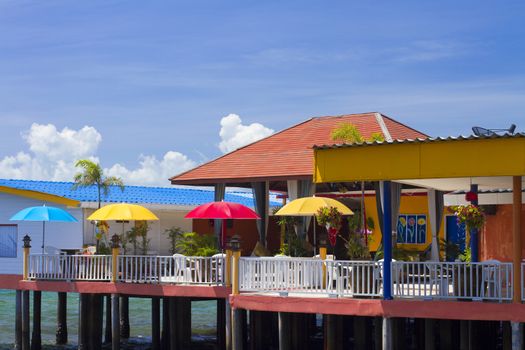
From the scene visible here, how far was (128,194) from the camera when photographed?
39.8 meters

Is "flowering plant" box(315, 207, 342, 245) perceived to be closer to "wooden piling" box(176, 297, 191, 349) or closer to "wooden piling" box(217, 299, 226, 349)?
"wooden piling" box(176, 297, 191, 349)

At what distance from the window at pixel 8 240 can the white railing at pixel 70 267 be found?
17.1ft

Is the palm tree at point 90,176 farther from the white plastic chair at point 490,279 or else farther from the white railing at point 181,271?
the white plastic chair at point 490,279

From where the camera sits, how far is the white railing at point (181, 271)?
82.7 ft

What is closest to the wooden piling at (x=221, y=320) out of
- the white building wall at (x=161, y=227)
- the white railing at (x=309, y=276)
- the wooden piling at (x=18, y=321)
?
the wooden piling at (x=18, y=321)

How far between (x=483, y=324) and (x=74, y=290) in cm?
1141

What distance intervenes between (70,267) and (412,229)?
11375mm

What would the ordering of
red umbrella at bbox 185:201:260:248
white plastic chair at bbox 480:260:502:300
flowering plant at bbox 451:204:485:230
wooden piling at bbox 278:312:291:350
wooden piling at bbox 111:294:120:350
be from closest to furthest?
white plastic chair at bbox 480:260:502:300 < flowering plant at bbox 451:204:485:230 < wooden piling at bbox 278:312:291:350 < red umbrella at bbox 185:201:260:248 < wooden piling at bbox 111:294:120:350

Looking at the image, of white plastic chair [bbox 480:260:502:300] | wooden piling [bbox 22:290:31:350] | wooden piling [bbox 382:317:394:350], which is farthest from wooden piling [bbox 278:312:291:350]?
wooden piling [bbox 22:290:31:350]

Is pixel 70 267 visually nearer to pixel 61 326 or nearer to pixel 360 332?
pixel 61 326

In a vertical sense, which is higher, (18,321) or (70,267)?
(70,267)

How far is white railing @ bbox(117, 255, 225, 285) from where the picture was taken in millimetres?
25203

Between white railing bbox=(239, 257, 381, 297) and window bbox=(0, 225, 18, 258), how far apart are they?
13.5 metres

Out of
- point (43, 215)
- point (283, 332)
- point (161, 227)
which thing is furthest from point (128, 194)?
point (283, 332)
